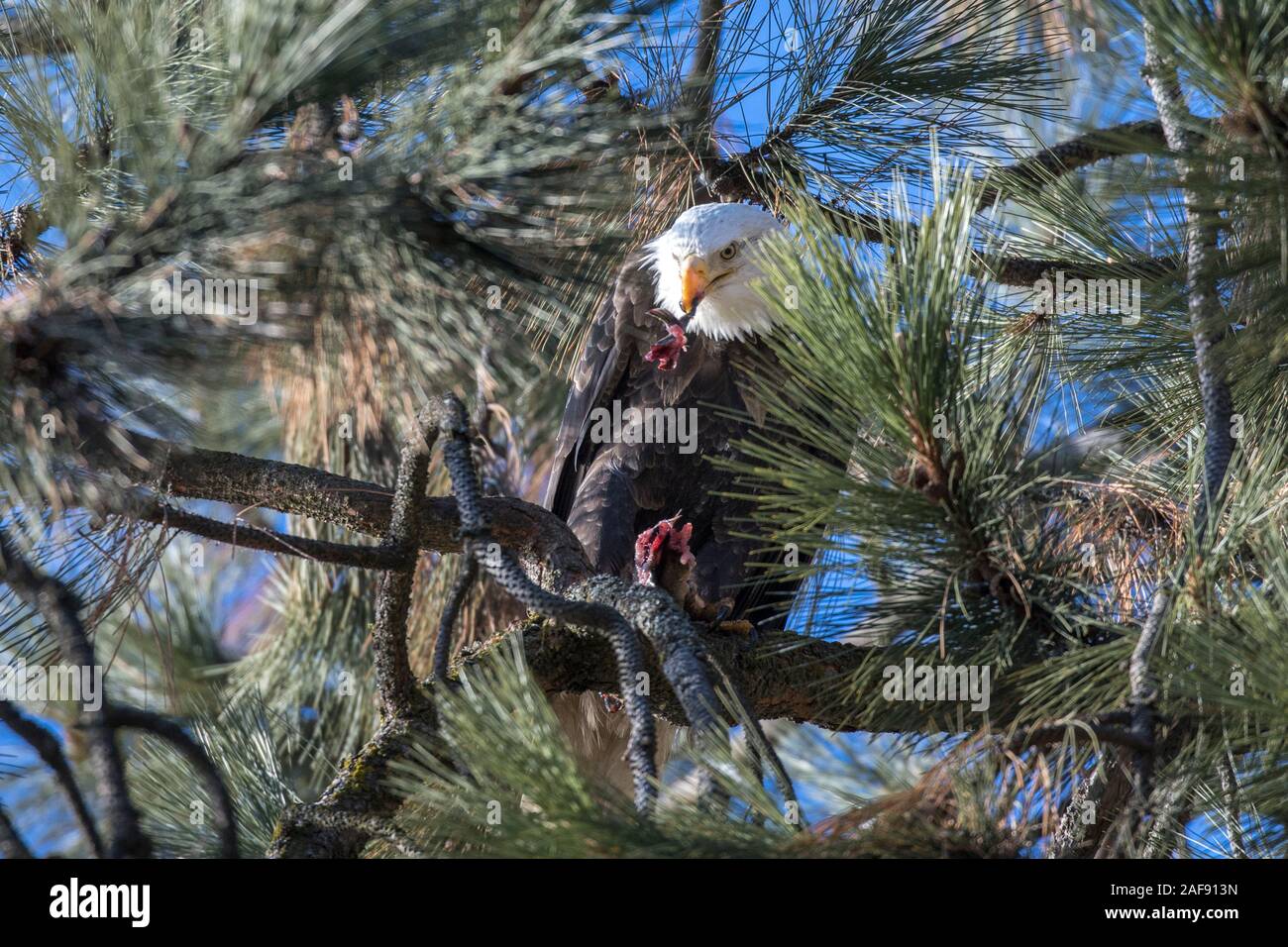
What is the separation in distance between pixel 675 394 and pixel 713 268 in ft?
1.30

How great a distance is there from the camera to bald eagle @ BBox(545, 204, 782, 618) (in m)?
3.16

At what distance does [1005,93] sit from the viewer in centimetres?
279

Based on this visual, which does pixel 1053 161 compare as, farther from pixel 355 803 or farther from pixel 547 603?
pixel 355 803

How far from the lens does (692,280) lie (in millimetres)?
3088

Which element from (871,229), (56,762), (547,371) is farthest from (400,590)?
(871,229)

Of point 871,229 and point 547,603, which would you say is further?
point 871,229

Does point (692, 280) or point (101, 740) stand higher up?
point (692, 280)

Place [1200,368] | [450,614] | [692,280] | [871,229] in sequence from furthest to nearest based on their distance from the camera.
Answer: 1. [692,280]
2. [871,229]
3. [1200,368]
4. [450,614]

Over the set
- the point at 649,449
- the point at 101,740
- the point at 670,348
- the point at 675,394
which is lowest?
the point at 101,740

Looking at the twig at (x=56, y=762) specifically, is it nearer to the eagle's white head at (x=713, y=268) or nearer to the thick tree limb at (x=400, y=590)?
the thick tree limb at (x=400, y=590)

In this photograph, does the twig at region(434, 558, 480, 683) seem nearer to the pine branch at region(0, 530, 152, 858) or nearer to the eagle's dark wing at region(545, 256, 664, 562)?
the pine branch at region(0, 530, 152, 858)

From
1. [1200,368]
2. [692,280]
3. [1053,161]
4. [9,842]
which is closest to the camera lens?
[9,842]
